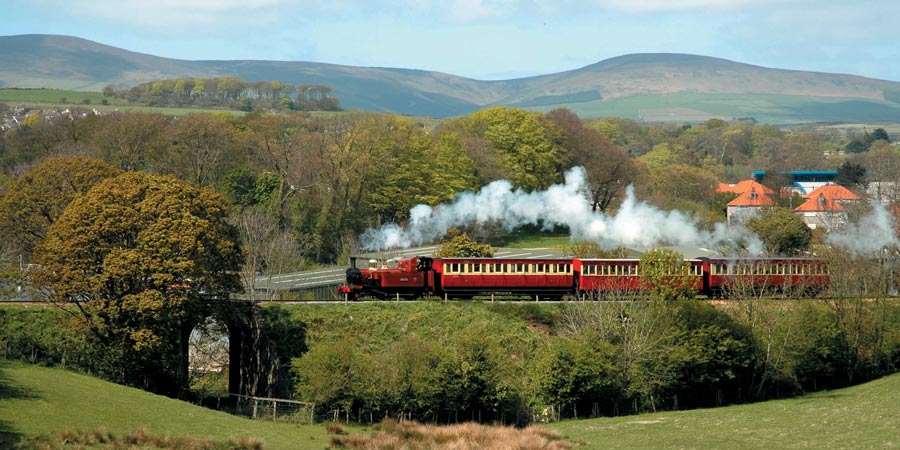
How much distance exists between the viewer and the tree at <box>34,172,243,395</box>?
5231 cm

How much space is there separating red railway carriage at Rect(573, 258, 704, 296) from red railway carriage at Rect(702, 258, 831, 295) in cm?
176

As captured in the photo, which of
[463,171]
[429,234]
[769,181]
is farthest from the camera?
[769,181]

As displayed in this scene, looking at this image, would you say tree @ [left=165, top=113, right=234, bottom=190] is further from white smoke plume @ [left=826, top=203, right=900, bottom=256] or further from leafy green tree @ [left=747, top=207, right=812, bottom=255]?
white smoke plume @ [left=826, top=203, right=900, bottom=256]

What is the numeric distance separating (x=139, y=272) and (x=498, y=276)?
2235 centimetres

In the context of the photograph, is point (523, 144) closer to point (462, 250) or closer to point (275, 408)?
point (462, 250)

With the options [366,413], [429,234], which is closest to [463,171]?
[429,234]

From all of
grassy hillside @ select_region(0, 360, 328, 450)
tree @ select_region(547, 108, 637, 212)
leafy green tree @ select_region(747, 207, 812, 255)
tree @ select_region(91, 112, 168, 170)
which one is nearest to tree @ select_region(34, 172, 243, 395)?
grassy hillside @ select_region(0, 360, 328, 450)

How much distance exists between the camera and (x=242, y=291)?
56.6 meters

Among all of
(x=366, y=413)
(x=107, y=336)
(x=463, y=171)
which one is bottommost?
(x=366, y=413)

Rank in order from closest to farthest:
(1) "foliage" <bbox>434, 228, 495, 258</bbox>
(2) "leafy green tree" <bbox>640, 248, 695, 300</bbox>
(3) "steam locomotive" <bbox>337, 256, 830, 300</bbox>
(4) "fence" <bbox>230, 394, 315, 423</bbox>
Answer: (4) "fence" <bbox>230, 394, 315, 423</bbox>, (2) "leafy green tree" <bbox>640, 248, 695, 300</bbox>, (3) "steam locomotive" <bbox>337, 256, 830, 300</bbox>, (1) "foliage" <bbox>434, 228, 495, 258</bbox>

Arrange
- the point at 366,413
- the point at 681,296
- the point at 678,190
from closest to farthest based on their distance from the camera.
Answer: the point at 366,413
the point at 681,296
the point at 678,190

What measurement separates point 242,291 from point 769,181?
116 metres

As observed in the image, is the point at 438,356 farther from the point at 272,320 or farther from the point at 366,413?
the point at 272,320

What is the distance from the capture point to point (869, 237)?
2820 inches
